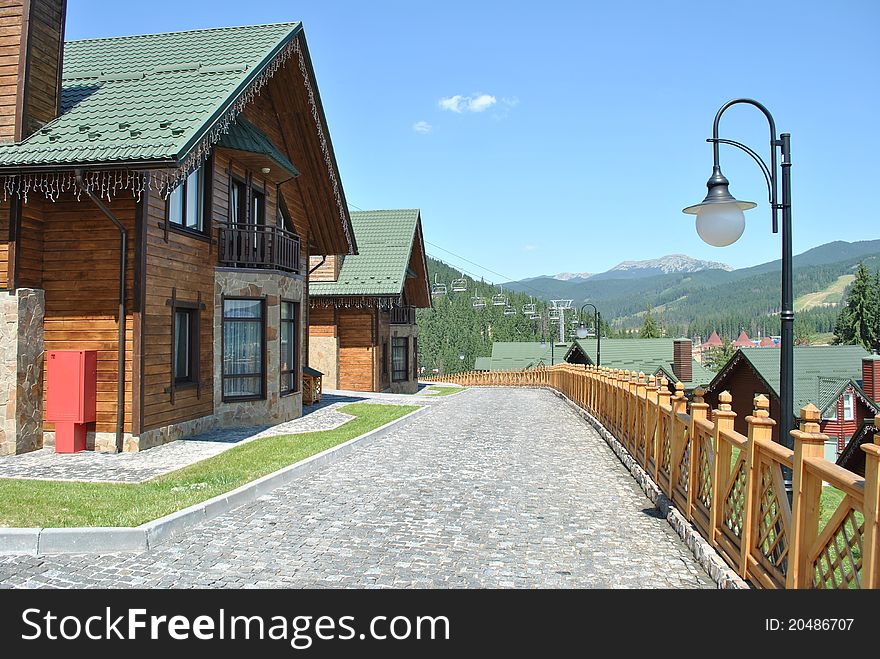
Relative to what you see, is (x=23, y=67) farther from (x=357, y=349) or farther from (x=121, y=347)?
(x=357, y=349)

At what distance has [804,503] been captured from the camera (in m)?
4.32

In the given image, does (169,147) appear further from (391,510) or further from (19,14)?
(391,510)

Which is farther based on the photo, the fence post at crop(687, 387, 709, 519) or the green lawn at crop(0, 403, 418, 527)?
the fence post at crop(687, 387, 709, 519)

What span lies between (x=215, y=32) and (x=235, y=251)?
215 inches

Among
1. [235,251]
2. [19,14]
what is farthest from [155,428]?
[19,14]

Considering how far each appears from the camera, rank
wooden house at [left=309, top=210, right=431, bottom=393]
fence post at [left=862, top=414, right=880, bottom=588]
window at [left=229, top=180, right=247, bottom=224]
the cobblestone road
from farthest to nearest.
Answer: wooden house at [left=309, top=210, right=431, bottom=393]
window at [left=229, top=180, right=247, bottom=224]
the cobblestone road
fence post at [left=862, top=414, right=880, bottom=588]

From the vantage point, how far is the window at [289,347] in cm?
1720

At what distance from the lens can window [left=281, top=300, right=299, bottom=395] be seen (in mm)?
17203

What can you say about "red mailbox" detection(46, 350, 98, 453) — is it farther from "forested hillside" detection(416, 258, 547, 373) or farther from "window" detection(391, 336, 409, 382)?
"forested hillside" detection(416, 258, 547, 373)

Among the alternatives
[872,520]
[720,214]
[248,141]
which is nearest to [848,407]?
[248,141]

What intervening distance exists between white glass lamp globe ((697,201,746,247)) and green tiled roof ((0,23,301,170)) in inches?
294

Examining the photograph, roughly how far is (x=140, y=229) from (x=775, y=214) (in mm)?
9618

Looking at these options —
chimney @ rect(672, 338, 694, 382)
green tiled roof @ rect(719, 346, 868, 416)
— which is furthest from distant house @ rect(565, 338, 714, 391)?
green tiled roof @ rect(719, 346, 868, 416)

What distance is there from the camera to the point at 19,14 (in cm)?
1155
